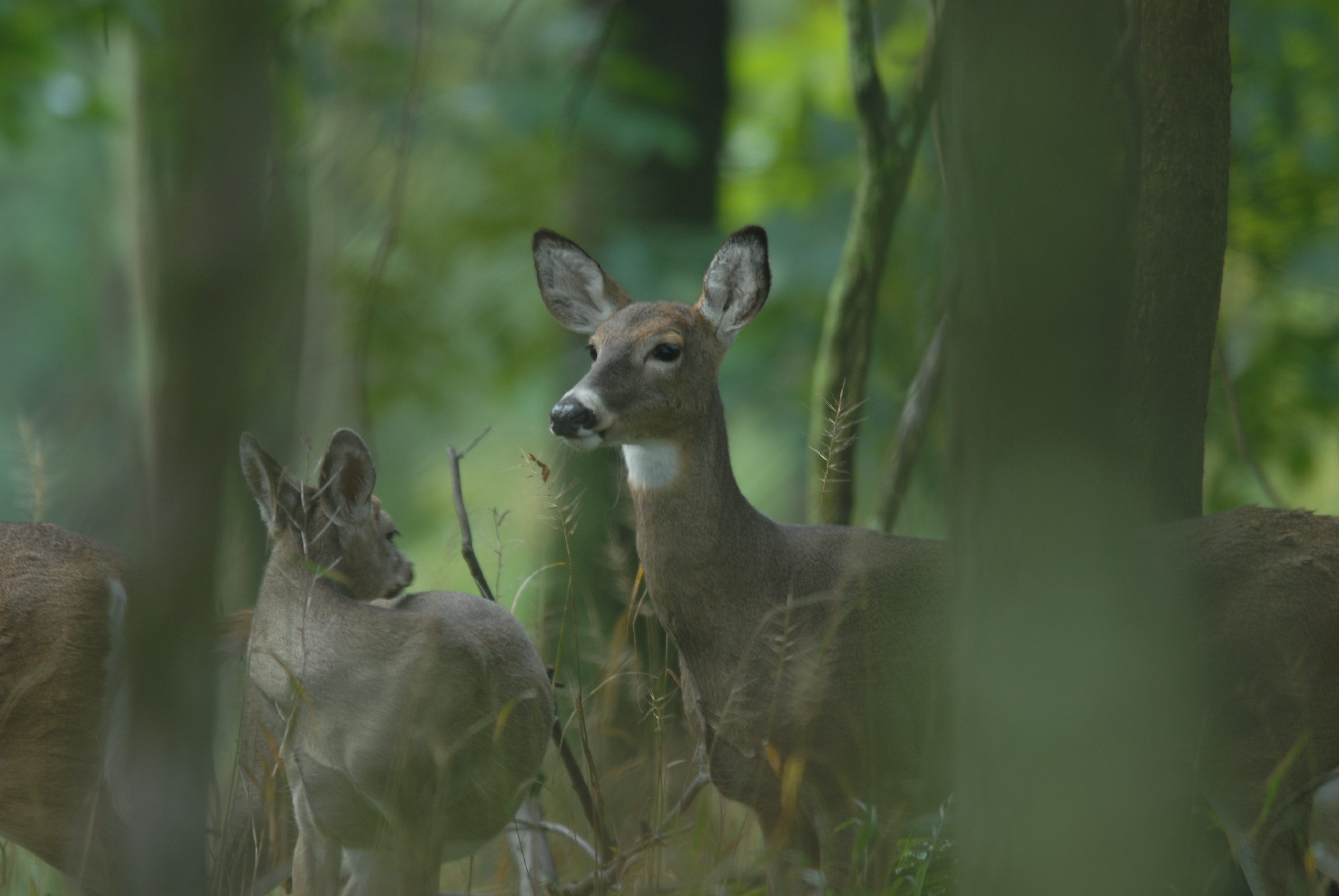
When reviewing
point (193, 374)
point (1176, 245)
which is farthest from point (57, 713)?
point (1176, 245)

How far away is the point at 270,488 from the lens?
11.4 ft

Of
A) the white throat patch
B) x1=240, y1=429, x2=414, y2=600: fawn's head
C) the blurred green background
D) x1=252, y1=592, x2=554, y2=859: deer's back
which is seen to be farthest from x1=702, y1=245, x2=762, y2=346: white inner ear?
x1=252, y1=592, x2=554, y2=859: deer's back

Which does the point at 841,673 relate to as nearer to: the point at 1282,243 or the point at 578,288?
the point at 578,288

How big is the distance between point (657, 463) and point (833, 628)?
0.83m

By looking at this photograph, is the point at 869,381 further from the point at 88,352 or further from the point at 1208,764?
the point at 88,352

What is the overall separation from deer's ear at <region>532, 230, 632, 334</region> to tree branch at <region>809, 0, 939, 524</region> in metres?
0.97

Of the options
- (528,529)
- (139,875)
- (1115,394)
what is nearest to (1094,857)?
(1115,394)

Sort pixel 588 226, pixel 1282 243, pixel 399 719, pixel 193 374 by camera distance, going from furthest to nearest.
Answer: pixel 1282 243 → pixel 588 226 → pixel 399 719 → pixel 193 374

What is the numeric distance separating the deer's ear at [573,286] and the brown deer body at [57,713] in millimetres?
1824

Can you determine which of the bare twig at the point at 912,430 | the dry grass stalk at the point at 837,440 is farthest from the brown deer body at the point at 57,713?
the bare twig at the point at 912,430

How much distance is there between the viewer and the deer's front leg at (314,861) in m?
3.42

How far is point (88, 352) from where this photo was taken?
13.9m

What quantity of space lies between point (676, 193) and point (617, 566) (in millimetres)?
4057

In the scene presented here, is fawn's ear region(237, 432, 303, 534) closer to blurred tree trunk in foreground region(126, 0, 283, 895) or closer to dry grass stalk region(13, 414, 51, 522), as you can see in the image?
dry grass stalk region(13, 414, 51, 522)
